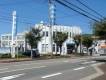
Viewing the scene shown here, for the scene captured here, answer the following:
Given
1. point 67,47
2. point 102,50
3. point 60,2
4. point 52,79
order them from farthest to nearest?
1. point 67,47
2. point 102,50
3. point 60,2
4. point 52,79

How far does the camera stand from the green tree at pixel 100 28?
44.6 meters

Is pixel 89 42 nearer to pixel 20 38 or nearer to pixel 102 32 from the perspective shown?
pixel 20 38

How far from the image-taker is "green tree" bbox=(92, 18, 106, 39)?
4462 centimetres

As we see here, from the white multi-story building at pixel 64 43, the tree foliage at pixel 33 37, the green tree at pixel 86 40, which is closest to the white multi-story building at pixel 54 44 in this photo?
the white multi-story building at pixel 64 43

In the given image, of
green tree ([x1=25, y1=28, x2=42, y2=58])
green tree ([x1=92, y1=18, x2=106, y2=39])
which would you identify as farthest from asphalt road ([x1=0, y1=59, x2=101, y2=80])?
green tree ([x1=25, y1=28, x2=42, y2=58])

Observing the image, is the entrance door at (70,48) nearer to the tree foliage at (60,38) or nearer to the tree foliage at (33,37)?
the tree foliage at (60,38)

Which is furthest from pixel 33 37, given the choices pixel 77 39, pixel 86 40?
pixel 86 40

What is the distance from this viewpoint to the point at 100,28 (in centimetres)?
4547

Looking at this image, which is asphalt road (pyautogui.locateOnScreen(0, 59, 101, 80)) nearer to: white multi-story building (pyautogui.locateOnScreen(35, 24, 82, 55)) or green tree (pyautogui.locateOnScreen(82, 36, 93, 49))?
white multi-story building (pyautogui.locateOnScreen(35, 24, 82, 55))

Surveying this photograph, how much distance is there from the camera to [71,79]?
63.4 ft

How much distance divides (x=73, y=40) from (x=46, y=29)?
9493 mm

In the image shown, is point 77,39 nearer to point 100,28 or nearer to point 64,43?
point 64,43

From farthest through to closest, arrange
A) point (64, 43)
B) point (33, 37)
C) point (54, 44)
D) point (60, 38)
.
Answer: point (64, 43) < point (54, 44) < point (60, 38) < point (33, 37)

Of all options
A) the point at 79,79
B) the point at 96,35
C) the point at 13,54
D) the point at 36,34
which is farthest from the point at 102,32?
the point at 79,79
